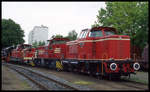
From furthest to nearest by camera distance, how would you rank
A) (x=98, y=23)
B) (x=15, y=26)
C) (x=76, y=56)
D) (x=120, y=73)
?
(x=15, y=26), (x=98, y=23), (x=76, y=56), (x=120, y=73)

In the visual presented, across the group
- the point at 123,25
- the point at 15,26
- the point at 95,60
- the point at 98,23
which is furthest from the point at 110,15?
the point at 15,26

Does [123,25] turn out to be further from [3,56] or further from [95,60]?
[3,56]

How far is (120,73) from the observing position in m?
12.5

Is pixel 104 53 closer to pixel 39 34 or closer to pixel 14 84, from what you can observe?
pixel 14 84

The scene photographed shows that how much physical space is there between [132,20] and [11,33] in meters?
35.6

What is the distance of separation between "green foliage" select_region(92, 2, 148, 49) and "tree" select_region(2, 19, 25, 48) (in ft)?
105

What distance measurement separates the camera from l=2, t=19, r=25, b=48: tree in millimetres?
53156

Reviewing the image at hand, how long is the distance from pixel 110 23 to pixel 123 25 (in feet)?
7.42

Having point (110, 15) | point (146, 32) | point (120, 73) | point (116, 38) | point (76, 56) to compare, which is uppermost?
point (110, 15)

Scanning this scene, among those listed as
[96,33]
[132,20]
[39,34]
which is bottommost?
[96,33]

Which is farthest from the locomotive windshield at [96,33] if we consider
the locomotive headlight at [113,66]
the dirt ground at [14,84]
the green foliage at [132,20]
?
the green foliage at [132,20]

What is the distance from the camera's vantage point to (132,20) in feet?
89.0

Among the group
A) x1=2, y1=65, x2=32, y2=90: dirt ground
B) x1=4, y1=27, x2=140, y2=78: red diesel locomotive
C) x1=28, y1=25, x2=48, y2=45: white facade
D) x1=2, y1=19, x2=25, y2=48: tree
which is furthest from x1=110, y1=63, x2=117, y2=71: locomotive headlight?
x1=28, y1=25, x2=48, y2=45: white facade

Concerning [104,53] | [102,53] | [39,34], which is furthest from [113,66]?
[39,34]
